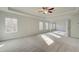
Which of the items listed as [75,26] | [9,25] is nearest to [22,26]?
[9,25]

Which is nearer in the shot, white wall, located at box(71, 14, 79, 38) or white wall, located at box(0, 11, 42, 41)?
white wall, located at box(0, 11, 42, 41)

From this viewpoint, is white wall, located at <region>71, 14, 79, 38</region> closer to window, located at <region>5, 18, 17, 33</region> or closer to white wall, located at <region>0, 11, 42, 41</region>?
white wall, located at <region>0, 11, 42, 41</region>

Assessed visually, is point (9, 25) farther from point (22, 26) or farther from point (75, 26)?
point (75, 26)

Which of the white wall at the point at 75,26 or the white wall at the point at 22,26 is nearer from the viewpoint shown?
the white wall at the point at 22,26

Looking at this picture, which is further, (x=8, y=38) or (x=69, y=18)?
(x=69, y=18)

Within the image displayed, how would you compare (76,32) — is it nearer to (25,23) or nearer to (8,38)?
(25,23)

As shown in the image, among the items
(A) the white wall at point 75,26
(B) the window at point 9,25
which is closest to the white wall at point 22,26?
(B) the window at point 9,25

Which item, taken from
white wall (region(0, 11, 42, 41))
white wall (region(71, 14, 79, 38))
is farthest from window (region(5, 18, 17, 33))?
white wall (region(71, 14, 79, 38))

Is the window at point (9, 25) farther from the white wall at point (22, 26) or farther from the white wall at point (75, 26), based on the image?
the white wall at point (75, 26)
